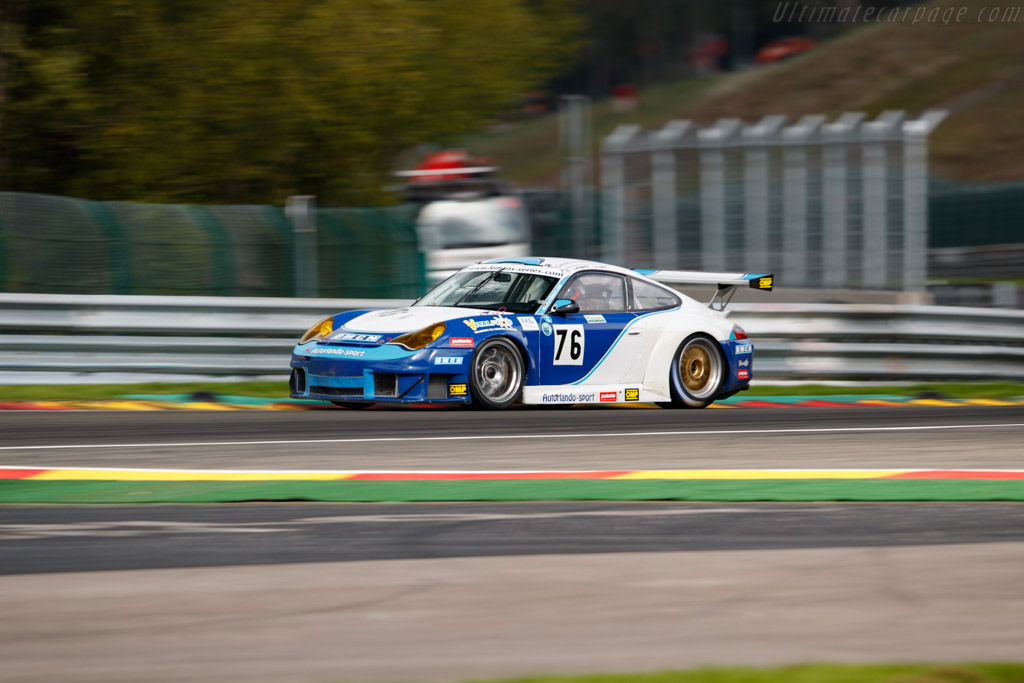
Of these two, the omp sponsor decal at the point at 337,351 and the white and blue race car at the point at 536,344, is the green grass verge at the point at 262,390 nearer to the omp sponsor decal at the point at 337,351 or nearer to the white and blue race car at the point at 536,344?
the white and blue race car at the point at 536,344

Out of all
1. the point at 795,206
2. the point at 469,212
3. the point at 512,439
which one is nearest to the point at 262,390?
the point at 512,439

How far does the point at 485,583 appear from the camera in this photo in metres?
5.36

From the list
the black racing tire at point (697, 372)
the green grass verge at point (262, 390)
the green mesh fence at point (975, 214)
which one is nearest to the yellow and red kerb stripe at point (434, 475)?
the black racing tire at point (697, 372)

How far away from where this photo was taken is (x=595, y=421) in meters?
11.0

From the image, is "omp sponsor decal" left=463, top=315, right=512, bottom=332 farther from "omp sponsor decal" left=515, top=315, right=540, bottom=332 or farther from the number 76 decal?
the number 76 decal

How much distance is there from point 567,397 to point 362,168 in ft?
31.8

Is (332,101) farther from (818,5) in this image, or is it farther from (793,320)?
(818,5)

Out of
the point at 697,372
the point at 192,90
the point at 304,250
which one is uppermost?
the point at 192,90

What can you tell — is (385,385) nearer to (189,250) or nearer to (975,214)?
(189,250)

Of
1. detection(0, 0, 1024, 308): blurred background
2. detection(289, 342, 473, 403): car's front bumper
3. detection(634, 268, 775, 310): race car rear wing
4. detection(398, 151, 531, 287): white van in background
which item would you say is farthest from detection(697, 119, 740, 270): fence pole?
detection(289, 342, 473, 403): car's front bumper

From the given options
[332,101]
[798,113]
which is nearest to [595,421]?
[332,101]

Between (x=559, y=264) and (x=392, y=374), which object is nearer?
(x=392, y=374)

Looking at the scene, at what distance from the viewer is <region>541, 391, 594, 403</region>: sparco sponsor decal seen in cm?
1184

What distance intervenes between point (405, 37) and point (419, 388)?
9.04m
